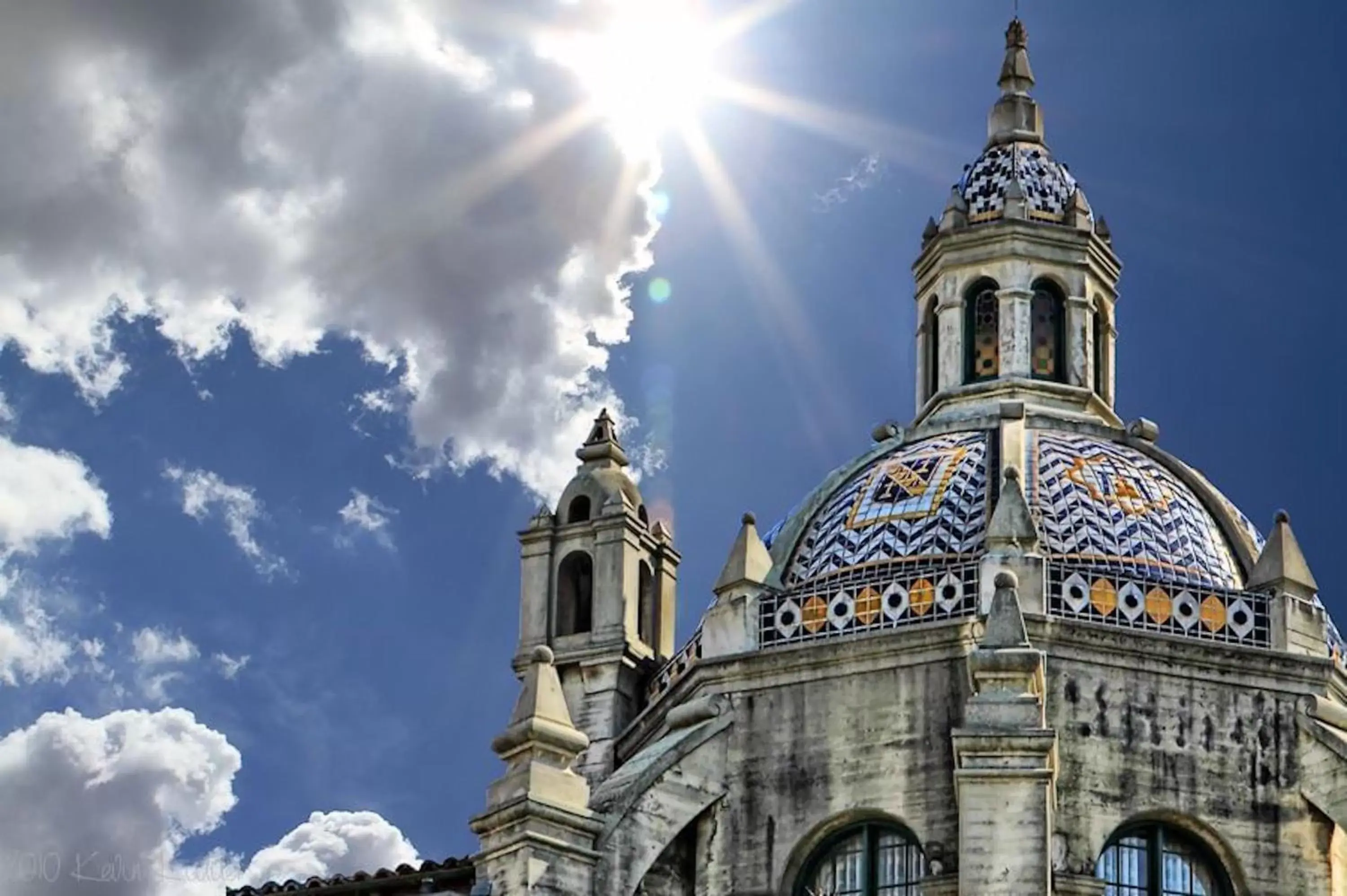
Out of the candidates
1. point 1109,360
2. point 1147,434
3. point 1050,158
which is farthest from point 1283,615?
point 1050,158

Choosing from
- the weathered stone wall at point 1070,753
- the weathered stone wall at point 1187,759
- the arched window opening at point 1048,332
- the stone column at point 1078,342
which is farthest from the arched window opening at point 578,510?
the weathered stone wall at point 1187,759

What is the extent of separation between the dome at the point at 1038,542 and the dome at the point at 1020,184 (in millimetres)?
4365

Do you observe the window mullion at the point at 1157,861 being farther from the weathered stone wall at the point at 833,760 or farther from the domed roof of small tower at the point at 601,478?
the domed roof of small tower at the point at 601,478

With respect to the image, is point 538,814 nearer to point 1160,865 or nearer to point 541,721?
point 541,721

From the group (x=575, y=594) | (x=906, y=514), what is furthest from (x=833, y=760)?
(x=575, y=594)

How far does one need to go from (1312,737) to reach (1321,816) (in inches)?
36.4

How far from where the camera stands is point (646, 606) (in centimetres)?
4256

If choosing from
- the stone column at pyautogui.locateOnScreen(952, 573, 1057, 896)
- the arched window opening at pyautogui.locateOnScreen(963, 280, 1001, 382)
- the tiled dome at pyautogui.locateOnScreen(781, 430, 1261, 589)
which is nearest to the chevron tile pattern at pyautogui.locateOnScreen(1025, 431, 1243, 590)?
the tiled dome at pyautogui.locateOnScreen(781, 430, 1261, 589)

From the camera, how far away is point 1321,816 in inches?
1435

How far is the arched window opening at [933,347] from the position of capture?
4375 centimetres

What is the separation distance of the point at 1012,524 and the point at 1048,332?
22.5 ft

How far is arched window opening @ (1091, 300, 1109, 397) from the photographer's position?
43.6 m

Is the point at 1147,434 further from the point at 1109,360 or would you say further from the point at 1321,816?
the point at 1321,816

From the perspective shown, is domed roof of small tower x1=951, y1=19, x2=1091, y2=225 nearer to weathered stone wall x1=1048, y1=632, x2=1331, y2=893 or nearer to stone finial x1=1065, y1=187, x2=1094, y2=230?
stone finial x1=1065, y1=187, x2=1094, y2=230
